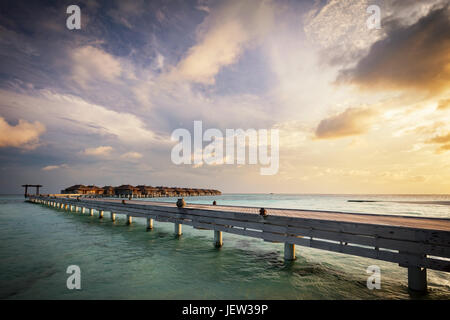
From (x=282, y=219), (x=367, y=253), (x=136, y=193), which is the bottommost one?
(x=136, y=193)

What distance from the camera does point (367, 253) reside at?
5.69 metres

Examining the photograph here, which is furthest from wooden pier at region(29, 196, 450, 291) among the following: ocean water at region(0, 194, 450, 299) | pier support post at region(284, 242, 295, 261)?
ocean water at region(0, 194, 450, 299)

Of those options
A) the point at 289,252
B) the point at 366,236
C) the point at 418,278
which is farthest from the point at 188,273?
the point at 418,278

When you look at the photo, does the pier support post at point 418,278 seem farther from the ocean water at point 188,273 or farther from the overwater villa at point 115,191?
the overwater villa at point 115,191

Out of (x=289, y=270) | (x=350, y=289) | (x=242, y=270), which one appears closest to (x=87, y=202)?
(x=242, y=270)

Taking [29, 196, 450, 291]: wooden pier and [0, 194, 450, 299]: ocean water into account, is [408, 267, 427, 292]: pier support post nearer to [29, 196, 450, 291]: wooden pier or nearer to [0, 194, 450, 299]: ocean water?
[29, 196, 450, 291]: wooden pier

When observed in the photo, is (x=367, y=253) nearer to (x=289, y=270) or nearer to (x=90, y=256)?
(x=289, y=270)

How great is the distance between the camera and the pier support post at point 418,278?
5.36 m

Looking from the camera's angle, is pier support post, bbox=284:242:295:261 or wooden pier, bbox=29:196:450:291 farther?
pier support post, bbox=284:242:295:261

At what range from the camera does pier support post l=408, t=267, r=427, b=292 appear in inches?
211

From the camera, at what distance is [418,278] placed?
5391 millimetres
